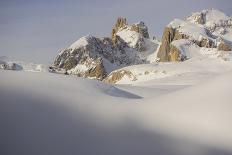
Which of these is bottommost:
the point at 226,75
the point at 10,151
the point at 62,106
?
the point at 10,151

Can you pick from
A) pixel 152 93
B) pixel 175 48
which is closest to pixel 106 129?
pixel 152 93

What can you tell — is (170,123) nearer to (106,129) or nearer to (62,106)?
(106,129)

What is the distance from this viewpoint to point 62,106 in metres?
13.4

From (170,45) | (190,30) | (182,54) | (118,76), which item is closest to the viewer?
(118,76)

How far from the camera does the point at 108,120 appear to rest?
43.0 feet

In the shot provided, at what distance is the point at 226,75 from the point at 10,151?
7620mm

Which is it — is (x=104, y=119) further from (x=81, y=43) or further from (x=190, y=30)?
(x=81, y=43)

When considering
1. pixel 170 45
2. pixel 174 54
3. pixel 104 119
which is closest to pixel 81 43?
pixel 170 45

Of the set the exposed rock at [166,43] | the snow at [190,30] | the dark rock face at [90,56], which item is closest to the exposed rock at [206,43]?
the snow at [190,30]

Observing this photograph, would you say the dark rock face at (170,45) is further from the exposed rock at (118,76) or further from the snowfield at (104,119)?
the snowfield at (104,119)

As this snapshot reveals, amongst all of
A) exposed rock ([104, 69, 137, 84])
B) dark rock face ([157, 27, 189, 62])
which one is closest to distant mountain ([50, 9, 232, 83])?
dark rock face ([157, 27, 189, 62])

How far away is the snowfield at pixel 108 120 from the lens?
37.9 ft

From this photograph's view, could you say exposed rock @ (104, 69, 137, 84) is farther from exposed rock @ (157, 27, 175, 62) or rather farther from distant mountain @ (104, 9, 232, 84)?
exposed rock @ (157, 27, 175, 62)

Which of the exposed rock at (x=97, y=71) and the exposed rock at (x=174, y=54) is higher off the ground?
the exposed rock at (x=174, y=54)
